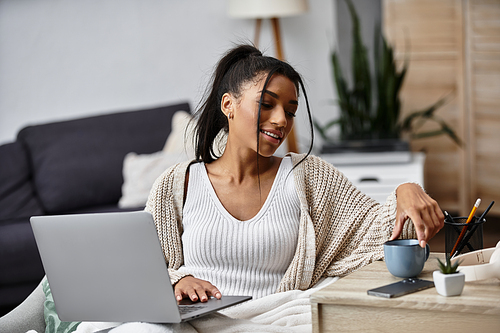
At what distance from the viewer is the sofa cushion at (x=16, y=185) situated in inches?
115

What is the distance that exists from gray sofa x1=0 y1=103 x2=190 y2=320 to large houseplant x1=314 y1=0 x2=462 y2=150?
3.31 ft

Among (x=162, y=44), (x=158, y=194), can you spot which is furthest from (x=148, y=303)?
(x=162, y=44)

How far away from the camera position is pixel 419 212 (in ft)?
3.98

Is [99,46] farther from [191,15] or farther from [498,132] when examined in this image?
[498,132]

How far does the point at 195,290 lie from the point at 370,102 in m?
2.31

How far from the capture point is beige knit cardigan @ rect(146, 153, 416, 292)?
1.42 m

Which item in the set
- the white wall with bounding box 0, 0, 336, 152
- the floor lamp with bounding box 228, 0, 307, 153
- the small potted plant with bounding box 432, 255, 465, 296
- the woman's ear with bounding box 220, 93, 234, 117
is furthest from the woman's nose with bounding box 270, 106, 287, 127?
the white wall with bounding box 0, 0, 336, 152

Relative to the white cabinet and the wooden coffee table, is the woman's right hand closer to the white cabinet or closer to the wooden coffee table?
the wooden coffee table

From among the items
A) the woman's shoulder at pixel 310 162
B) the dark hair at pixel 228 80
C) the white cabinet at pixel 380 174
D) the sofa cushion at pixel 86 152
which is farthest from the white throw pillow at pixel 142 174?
the woman's shoulder at pixel 310 162

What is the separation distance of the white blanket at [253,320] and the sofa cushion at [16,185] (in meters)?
1.86

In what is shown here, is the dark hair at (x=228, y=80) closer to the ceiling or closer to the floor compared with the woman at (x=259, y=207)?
closer to the ceiling

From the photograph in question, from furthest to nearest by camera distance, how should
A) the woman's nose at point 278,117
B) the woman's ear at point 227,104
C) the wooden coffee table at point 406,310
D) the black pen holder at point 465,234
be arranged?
→ the woman's ear at point 227,104 → the woman's nose at point 278,117 → the black pen holder at point 465,234 → the wooden coffee table at point 406,310

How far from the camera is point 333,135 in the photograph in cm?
375

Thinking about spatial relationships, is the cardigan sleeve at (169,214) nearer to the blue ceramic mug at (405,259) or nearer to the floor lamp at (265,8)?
the blue ceramic mug at (405,259)
